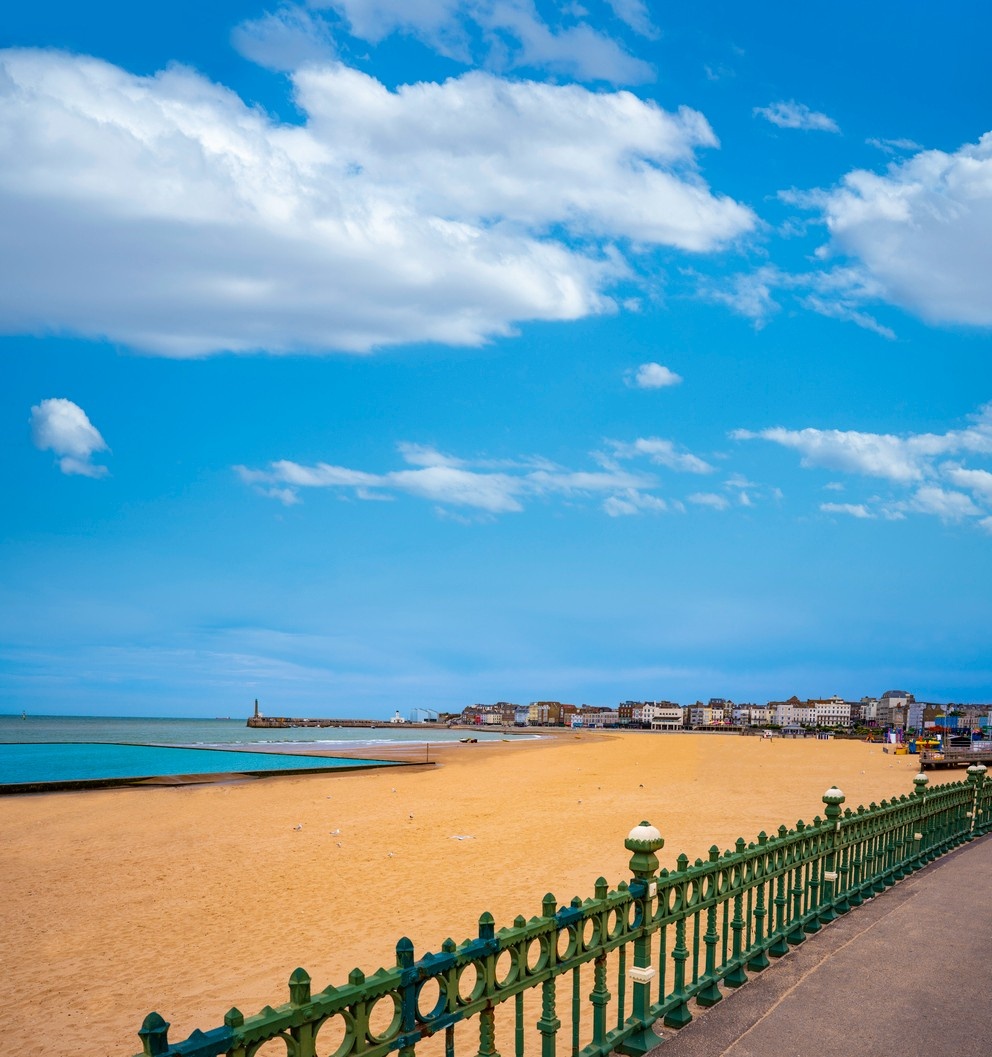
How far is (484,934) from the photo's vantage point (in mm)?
4152

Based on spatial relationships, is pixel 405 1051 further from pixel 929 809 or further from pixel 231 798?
pixel 231 798

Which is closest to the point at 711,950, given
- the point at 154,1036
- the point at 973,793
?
the point at 154,1036

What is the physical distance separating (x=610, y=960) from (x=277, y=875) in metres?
7.98

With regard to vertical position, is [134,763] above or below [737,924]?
below

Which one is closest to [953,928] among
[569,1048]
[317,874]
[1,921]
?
[569,1048]

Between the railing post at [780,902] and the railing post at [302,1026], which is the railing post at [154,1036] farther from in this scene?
the railing post at [780,902]

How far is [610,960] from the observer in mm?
9883

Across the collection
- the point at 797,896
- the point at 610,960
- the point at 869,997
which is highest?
the point at 797,896

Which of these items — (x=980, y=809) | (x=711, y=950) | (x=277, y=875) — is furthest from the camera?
(x=980, y=809)

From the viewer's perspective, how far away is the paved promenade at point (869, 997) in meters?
5.80

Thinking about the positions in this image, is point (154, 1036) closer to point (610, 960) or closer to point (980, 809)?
point (610, 960)

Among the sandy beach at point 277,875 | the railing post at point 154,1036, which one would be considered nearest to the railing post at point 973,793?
the sandy beach at point 277,875

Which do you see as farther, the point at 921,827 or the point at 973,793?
the point at 973,793

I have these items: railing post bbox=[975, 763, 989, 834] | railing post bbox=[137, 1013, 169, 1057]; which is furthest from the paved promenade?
railing post bbox=[975, 763, 989, 834]
